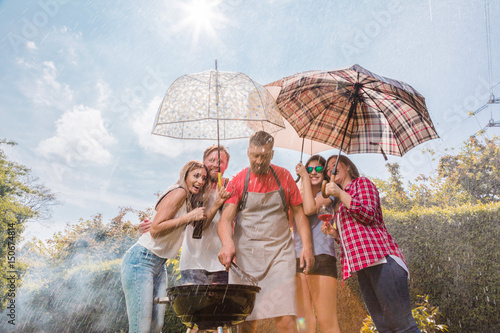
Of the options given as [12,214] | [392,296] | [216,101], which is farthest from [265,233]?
[12,214]

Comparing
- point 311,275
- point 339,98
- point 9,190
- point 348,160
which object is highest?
point 9,190

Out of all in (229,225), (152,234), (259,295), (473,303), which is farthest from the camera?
(473,303)

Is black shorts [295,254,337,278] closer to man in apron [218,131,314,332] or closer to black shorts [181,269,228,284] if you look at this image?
man in apron [218,131,314,332]

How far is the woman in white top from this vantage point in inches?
111

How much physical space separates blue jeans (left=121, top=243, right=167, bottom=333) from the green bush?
383 centimetres

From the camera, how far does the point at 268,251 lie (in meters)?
2.68

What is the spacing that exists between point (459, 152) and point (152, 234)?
22.8 meters

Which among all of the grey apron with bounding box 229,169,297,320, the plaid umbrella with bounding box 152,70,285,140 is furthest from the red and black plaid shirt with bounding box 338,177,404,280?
the plaid umbrella with bounding box 152,70,285,140

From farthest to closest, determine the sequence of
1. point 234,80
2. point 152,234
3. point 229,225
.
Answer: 1. point 234,80
2. point 152,234
3. point 229,225

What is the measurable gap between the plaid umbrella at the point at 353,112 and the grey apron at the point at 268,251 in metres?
0.87

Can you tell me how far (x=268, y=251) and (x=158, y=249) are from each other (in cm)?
96

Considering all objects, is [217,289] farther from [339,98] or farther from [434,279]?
[434,279]

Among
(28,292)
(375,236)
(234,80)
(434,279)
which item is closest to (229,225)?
(375,236)

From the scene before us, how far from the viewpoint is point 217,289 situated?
1.96m
